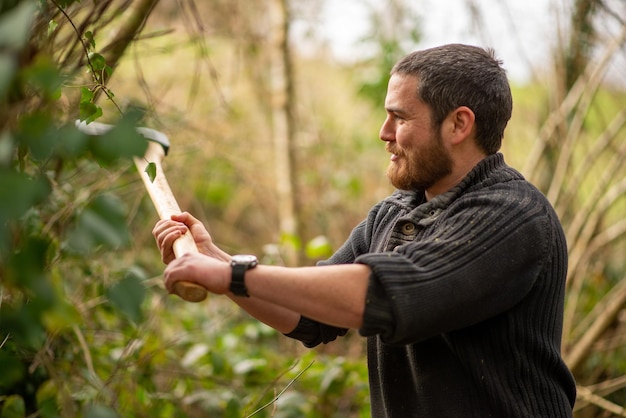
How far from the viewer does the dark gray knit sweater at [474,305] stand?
1.81 metres

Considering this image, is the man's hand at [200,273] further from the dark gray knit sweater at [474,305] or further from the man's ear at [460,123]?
the man's ear at [460,123]

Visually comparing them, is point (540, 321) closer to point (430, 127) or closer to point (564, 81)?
point (430, 127)

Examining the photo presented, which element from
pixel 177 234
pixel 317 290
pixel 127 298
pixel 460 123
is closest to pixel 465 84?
pixel 460 123

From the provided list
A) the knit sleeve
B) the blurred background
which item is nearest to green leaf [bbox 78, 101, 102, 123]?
the blurred background

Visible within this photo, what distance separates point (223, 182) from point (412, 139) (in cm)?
548

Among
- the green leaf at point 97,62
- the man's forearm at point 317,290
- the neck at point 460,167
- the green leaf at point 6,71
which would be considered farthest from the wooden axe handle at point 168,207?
the neck at point 460,167

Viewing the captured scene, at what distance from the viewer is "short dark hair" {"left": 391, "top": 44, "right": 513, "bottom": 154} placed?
210cm

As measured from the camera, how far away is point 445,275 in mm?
1833

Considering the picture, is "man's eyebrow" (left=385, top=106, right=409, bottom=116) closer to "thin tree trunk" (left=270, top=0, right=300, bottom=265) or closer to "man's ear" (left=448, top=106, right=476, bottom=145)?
"man's ear" (left=448, top=106, right=476, bottom=145)

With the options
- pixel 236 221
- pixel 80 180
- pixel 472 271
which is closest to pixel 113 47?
pixel 80 180

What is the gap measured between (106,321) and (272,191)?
298 cm

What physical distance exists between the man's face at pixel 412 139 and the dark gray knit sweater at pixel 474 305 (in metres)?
0.08

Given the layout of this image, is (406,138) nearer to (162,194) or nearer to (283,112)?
(162,194)

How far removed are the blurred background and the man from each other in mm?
309
